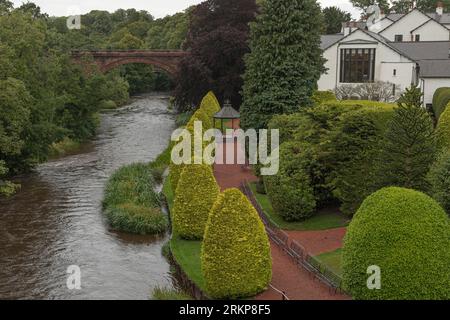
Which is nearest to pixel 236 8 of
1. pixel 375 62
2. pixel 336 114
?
pixel 375 62

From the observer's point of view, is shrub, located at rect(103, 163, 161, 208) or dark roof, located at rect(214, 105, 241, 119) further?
dark roof, located at rect(214, 105, 241, 119)

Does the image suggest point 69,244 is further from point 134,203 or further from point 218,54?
point 218,54

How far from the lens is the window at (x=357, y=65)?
45562 millimetres

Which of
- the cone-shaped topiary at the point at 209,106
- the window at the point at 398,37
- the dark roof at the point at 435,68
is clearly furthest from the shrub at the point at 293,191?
the window at the point at 398,37

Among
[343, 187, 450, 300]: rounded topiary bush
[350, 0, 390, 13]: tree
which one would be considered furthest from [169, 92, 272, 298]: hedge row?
[350, 0, 390, 13]: tree

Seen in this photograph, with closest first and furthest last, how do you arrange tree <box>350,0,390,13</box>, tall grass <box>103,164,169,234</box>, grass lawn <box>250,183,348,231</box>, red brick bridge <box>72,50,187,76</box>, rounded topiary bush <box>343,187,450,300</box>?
rounded topiary bush <box>343,187,450,300</box>
grass lawn <box>250,183,348,231</box>
tall grass <box>103,164,169,234</box>
red brick bridge <box>72,50,187,76</box>
tree <box>350,0,390,13</box>

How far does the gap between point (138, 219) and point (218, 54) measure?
29.9 meters

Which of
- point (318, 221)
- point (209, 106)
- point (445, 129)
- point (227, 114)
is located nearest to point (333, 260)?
point (318, 221)

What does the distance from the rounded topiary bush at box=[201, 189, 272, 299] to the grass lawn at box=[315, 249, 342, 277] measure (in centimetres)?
243

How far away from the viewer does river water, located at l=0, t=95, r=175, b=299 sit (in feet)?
66.8

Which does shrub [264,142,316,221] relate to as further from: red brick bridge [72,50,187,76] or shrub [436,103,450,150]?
red brick bridge [72,50,187,76]

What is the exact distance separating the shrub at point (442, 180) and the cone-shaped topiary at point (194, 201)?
28.6ft

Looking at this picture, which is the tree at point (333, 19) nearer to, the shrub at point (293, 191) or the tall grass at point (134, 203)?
the tall grass at point (134, 203)

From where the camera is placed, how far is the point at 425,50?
50656 millimetres
